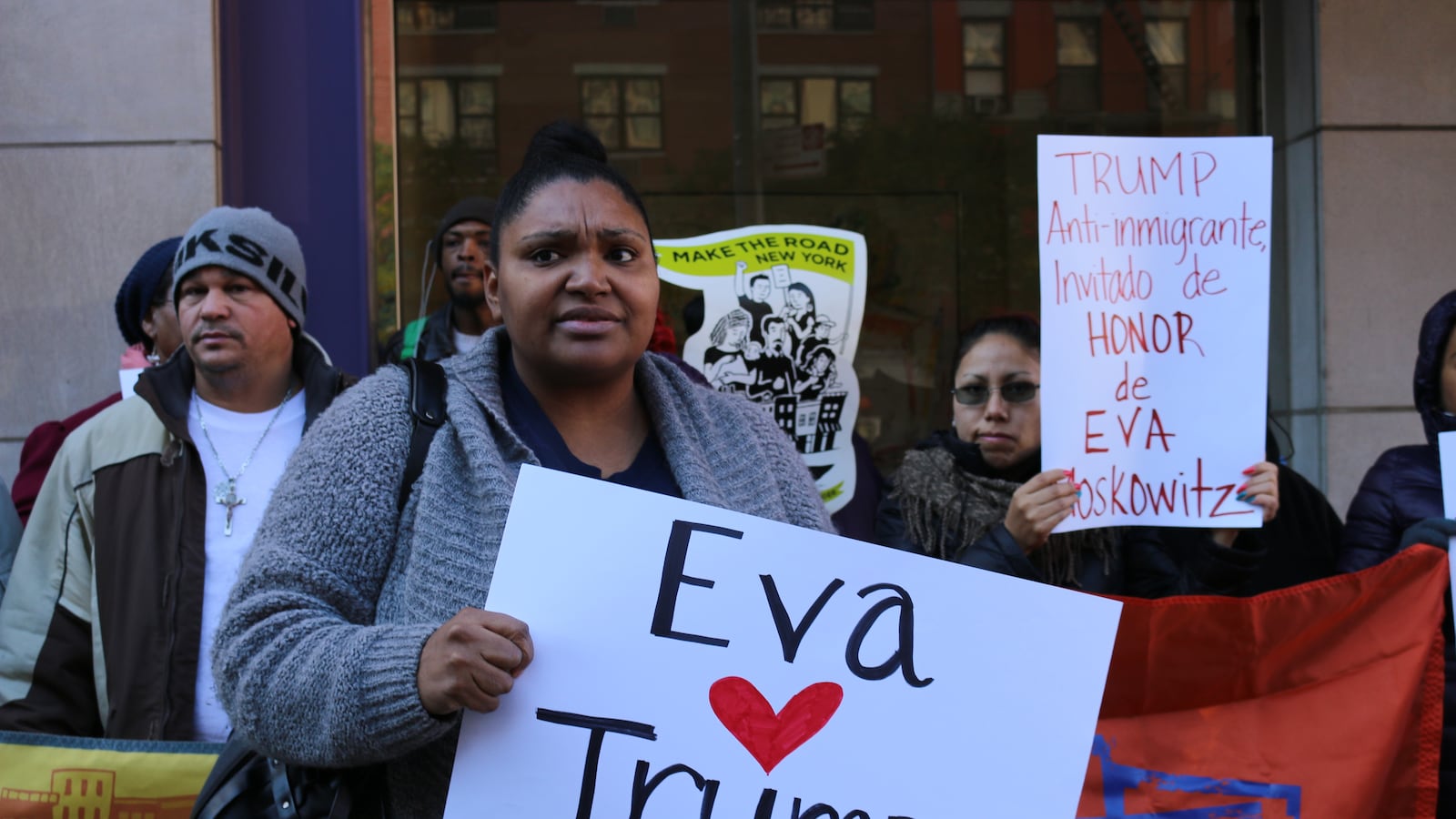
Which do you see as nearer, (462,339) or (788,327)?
(788,327)

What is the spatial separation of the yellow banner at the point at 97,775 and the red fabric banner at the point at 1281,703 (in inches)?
73.2

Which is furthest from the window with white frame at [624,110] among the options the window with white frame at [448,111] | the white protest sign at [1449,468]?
the white protest sign at [1449,468]

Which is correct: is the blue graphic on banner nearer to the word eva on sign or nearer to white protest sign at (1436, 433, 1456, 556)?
white protest sign at (1436, 433, 1456, 556)

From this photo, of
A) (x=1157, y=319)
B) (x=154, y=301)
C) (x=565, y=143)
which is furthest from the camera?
(x=154, y=301)

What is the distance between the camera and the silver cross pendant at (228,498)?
9.21 ft

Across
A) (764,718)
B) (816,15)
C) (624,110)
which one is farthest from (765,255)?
(764,718)

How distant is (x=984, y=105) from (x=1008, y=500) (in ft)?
9.90

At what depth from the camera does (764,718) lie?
5.45 ft

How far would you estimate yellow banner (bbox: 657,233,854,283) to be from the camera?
12.7 feet

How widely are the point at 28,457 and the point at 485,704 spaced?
2.88 metres

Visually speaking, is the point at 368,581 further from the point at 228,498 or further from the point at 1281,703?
the point at 1281,703

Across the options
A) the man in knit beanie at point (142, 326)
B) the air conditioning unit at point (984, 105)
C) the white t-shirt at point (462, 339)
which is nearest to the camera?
the man in knit beanie at point (142, 326)

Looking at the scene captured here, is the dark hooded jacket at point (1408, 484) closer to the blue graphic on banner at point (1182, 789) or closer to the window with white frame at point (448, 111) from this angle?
the blue graphic on banner at point (1182, 789)

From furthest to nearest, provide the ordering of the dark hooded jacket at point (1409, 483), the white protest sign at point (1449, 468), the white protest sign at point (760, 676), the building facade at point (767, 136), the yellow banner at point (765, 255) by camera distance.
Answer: the building facade at point (767, 136)
the yellow banner at point (765, 255)
the dark hooded jacket at point (1409, 483)
the white protest sign at point (1449, 468)
the white protest sign at point (760, 676)
